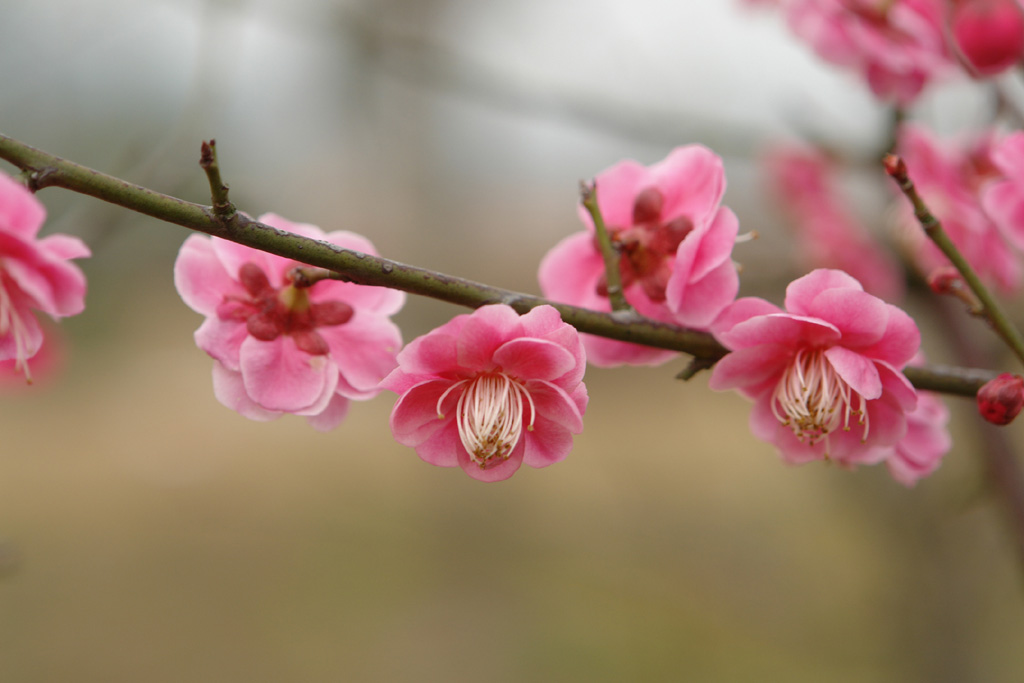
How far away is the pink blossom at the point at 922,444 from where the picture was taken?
1.93 feet

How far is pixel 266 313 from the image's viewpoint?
544 millimetres

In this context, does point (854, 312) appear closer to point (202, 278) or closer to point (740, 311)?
point (740, 311)

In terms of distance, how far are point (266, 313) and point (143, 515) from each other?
4.59m

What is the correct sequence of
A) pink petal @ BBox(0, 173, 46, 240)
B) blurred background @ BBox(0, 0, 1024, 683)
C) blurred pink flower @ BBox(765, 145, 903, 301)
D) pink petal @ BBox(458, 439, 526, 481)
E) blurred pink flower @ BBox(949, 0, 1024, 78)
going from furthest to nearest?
blurred background @ BBox(0, 0, 1024, 683) → blurred pink flower @ BBox(765, 145, 903, 301) → blurred pink flower @ BBox(949, 0, 1024, 78) → pink petal @ BBox(458, 439, 526, 481) → pink petal @ BBox(0, 173, 46, 240)

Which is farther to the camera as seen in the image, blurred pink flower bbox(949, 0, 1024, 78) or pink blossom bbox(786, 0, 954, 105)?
pink blossom bbox(786, 0, 954, 105)

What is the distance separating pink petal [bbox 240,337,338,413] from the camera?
0.51 meters

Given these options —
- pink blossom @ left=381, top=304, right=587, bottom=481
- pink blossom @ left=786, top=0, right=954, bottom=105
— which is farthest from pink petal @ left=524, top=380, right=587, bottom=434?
pink blossom @ left=786, top=0, right=954, bottom=105

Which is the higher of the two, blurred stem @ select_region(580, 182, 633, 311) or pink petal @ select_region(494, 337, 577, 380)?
blurred stem @ select_region(580, 182, 633, 311)

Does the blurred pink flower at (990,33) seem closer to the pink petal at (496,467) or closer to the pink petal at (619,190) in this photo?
the pink petal at (619,190)

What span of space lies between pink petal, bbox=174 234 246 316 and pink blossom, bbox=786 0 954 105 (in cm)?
86

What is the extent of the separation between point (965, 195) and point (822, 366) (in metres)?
0.52

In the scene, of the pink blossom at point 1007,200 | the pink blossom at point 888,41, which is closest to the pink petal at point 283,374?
the pink blossom at point 1007,200

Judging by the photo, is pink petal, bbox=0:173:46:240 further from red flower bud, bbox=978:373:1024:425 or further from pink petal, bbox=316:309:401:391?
red flower bud, bbox=978:373:1024:425

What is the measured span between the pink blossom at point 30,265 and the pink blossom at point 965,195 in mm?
866
